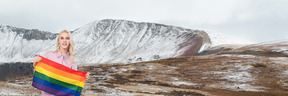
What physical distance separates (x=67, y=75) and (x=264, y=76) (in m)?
65.6

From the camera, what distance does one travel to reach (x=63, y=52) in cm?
847

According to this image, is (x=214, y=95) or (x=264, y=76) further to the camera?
(x=264, y=76)

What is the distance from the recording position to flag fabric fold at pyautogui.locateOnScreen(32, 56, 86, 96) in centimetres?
842

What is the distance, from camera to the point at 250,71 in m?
70.1

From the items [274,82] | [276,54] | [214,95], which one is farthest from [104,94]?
[276,54]

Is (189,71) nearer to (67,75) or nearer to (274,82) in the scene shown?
(274,82)

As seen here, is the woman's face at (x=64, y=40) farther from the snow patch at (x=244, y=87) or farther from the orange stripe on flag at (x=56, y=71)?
the snow patch at (x=244, y=87)

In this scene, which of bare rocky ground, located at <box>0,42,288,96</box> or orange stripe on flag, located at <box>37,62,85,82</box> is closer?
orange stripe on flag, located at <box>37,62,85,82</box>

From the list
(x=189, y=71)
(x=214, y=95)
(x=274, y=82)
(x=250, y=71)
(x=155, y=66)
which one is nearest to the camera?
(x=214, y=95)

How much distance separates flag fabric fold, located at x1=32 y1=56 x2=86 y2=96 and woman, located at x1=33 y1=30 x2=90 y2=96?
0.51ft

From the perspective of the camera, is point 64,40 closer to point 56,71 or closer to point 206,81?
point 56,71

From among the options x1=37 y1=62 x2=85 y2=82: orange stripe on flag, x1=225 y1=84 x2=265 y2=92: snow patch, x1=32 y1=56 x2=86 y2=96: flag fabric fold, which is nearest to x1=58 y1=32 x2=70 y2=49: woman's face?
x1=32 y1=56 x2=86 y2=96: flag fabric fold

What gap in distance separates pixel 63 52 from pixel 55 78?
105 centimetres

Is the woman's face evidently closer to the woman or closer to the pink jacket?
the woman
